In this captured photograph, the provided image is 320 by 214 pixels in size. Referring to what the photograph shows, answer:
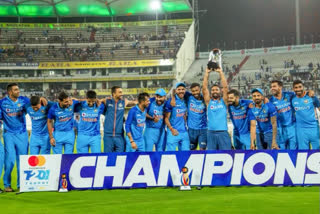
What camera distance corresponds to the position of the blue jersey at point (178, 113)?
10.3 meters

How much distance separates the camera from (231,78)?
49.5 metres

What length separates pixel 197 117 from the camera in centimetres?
1011

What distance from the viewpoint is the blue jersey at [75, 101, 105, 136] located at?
10.5m

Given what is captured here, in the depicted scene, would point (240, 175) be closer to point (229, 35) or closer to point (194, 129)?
point (194, 129)

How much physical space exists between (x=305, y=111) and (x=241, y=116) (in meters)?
1.46

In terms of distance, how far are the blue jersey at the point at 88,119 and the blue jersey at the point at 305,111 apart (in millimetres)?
4637

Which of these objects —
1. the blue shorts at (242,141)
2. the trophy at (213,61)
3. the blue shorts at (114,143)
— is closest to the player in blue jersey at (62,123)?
the blue shorts at (114,143)

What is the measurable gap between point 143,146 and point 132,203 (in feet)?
11.7

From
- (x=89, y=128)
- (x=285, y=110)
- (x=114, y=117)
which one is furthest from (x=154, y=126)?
(x=285, y=110)

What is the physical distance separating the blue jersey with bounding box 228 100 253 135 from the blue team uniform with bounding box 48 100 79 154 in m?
3.77

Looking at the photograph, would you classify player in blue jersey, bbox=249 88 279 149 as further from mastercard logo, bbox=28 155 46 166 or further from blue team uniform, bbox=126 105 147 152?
mastercard logo, bbox=28 155 46 166

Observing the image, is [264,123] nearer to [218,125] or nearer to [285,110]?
[285,110]

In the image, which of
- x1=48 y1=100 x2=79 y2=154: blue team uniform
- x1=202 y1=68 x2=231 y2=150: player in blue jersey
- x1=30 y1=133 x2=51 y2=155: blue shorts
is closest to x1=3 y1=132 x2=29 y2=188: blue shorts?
x1=30 y1=133 x2=51 y2=155: blue shorts

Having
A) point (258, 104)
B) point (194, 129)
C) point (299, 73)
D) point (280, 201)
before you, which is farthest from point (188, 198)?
point (299, 73)
